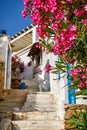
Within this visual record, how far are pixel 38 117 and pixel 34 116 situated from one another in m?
0.14

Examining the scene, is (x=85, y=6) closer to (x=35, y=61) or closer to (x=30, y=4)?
(x=30, y=4)

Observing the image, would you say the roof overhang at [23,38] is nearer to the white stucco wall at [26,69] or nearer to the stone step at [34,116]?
the white stucco wall at [26,69]

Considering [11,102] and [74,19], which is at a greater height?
[74,19]

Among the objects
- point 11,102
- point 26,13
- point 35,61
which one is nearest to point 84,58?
point 26,13

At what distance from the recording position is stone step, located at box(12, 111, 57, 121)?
796cm

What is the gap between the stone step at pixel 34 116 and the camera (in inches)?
313

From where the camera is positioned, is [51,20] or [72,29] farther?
[51,20]

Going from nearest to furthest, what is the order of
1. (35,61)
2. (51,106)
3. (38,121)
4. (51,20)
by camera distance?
(51,20) → (38,121) → (51,106) → (35,61)

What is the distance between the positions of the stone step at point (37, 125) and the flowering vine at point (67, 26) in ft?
11.1

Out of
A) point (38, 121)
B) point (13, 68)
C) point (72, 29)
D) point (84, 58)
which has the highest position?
point (13, 68)

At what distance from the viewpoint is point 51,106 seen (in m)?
9.56

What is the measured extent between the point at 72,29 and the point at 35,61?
1851cm

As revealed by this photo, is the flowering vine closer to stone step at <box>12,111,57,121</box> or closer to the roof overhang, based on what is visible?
stone step at <box>12,111,57,121</box>

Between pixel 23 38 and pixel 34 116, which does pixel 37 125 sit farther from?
pixel 23 38
